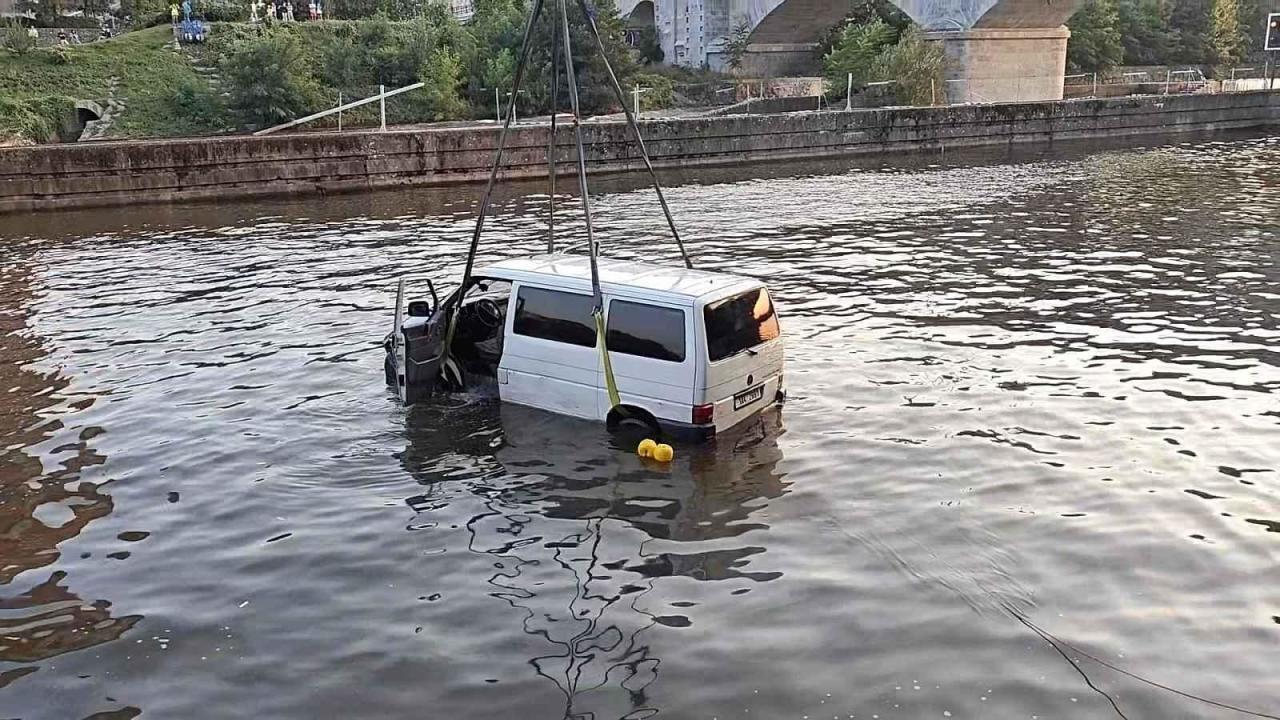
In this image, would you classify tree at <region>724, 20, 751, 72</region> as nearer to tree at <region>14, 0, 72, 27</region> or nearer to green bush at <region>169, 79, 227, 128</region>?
green bush at <region>169, 79, 227, 128</region>

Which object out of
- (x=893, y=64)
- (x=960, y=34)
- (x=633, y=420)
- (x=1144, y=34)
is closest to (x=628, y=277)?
(x=633, y=420)

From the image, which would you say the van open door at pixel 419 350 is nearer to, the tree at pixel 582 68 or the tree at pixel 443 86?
the tree at pixel 443 86

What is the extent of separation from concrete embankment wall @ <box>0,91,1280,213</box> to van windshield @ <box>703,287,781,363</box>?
948 inches

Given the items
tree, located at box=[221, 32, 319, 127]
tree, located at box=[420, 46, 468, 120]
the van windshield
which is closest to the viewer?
the van windshield

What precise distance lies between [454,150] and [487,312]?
886 inches

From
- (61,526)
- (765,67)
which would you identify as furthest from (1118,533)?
(765,67)

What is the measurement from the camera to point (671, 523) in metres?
8.97

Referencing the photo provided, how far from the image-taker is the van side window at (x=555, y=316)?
10547mm

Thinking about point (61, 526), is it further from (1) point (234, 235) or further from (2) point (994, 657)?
(1) point (234, 235)

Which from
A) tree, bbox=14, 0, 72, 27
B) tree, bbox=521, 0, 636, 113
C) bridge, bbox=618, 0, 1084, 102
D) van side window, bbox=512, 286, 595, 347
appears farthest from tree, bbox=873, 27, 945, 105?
van side window, bbox=512, 286, 595, 347

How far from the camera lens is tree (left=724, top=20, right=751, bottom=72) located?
61656 millimetres

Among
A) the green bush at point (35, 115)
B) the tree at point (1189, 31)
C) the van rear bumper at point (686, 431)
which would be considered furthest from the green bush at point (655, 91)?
the tree at point (1189, 31)

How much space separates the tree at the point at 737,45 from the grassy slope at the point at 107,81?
30.3m

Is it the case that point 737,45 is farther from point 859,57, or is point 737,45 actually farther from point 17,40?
point 17,40
